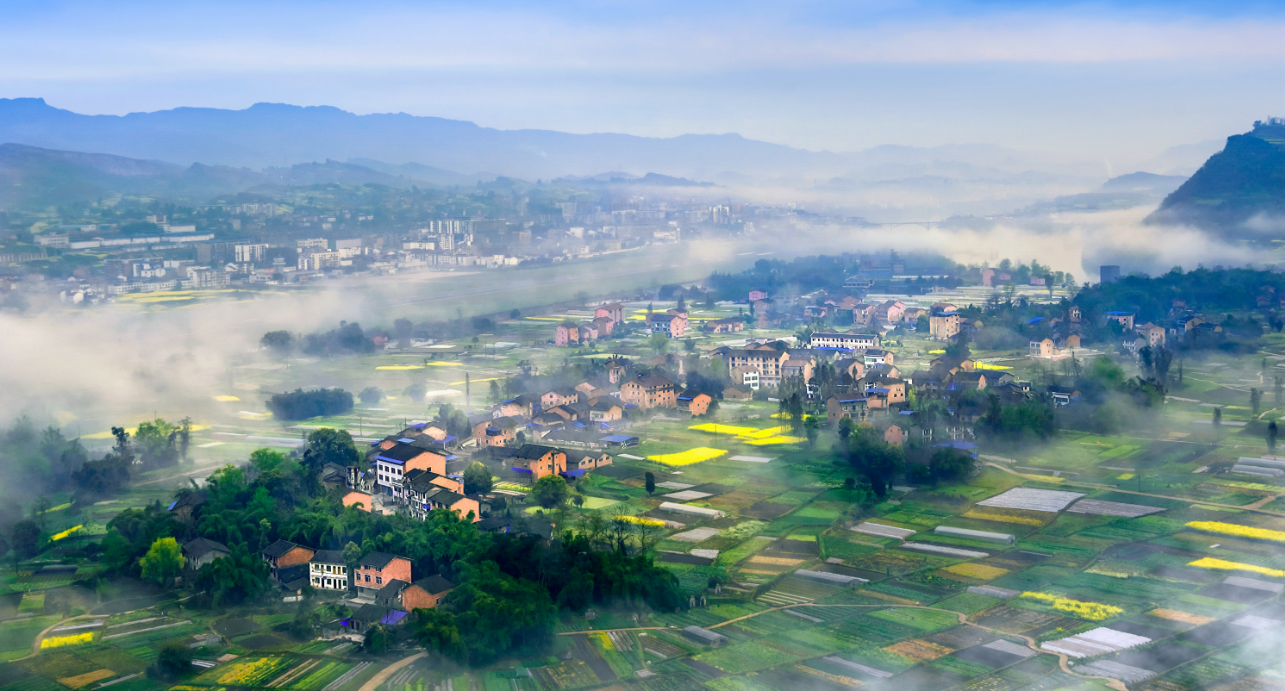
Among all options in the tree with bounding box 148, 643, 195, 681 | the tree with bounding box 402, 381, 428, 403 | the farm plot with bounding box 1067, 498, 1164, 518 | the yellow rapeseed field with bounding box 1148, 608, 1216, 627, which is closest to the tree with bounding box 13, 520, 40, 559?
the tree with bounding box 148, 643, 195, 681

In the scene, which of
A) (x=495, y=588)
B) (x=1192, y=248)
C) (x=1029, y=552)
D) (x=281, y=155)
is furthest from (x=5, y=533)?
(x=281, y=155)

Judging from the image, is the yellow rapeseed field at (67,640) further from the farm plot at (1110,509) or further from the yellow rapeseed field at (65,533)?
the farm plot at (1110,509)

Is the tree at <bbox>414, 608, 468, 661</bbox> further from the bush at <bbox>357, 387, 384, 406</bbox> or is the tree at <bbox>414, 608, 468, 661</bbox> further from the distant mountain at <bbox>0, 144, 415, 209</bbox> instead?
the distant mountain at <bbox>0, 144, 415, 209</bbox>

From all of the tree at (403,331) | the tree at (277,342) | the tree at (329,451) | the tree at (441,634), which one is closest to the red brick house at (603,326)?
the tree at (403,331)

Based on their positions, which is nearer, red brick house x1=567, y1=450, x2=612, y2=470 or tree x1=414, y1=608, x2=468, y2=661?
tree x1=414, y1=608, x2=468, y2=661

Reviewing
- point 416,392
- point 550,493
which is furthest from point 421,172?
point 550,493

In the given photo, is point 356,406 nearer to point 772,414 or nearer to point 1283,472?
point 772,414
